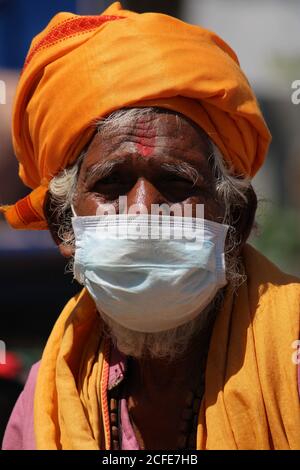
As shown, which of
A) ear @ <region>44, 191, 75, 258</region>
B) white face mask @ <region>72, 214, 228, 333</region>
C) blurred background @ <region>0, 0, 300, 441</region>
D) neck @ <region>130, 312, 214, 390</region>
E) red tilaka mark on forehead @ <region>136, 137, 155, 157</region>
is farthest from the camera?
blurred background @ <region>0, 0, 300, 441</region>

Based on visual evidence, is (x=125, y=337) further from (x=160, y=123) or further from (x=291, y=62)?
(x=291, y=62)

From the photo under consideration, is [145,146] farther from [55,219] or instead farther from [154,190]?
[55,219]

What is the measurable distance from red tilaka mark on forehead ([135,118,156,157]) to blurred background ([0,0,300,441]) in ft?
10.6

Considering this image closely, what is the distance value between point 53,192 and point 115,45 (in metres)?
0.55

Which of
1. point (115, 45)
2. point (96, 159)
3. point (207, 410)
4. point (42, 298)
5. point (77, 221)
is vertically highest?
point (115, 45)

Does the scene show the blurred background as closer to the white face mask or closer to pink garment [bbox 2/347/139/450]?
pink garment [bbox 2/347/139/450]

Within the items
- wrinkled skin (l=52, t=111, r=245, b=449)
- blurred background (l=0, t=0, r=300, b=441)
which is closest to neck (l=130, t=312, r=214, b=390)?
wrinkled skin (l=52, t=111, r=245, b=449)

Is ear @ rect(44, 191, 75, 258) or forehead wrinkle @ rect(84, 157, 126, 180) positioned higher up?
forehead wrinkle @ rect(84, 157, 126, 180)

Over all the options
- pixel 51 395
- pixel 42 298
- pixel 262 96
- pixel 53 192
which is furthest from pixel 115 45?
pixel 262 96

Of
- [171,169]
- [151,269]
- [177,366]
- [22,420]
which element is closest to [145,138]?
[171,169]

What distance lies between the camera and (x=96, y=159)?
3.10 meters

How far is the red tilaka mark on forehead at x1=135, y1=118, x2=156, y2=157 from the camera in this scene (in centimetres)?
302

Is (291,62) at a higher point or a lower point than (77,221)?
lower

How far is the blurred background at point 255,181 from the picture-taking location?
7543 mm
